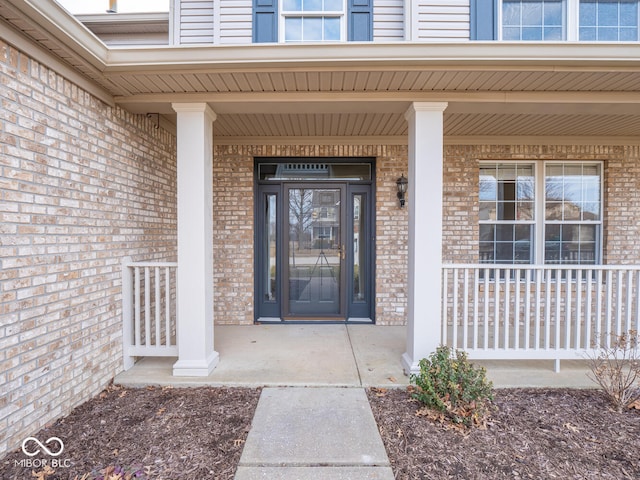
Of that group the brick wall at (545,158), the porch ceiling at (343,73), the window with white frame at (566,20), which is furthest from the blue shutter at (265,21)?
the brick wall at (545,158)

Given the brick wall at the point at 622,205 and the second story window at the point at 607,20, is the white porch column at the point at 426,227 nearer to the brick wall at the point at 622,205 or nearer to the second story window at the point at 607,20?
the second story window at the point at 607,20

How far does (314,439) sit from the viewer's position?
209 cm

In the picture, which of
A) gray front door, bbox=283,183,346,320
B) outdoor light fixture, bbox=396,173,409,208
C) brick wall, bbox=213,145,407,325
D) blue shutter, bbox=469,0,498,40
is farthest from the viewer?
gray front door, bbox=283,183,346,320

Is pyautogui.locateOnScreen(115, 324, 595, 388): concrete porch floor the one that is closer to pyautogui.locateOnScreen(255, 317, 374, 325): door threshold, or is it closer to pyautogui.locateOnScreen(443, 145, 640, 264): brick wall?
pyautogui.locateOnScreen(255, 317, 374, 325): door threshold

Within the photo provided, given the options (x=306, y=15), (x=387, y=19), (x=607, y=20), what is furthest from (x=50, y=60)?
(x=607, y=20)

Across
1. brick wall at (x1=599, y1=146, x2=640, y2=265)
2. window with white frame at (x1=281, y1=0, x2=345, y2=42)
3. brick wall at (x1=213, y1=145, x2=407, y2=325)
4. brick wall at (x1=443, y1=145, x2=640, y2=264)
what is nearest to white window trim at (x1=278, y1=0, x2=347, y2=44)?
window with white frame at (x1=281, y1=0, x2=345, y2=42)

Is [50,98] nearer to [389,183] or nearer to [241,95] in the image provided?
[241,95]

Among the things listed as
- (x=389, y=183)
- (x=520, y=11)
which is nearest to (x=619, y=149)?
(x=520, y=11)

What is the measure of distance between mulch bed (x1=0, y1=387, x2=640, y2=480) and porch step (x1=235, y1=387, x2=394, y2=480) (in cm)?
8

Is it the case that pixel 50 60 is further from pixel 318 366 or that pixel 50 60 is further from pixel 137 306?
pixel 318 366

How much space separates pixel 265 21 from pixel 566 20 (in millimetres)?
3296

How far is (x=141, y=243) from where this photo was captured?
3312 millimetres

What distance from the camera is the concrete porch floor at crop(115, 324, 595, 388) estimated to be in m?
2.83

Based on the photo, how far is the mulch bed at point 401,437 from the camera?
185 cm
